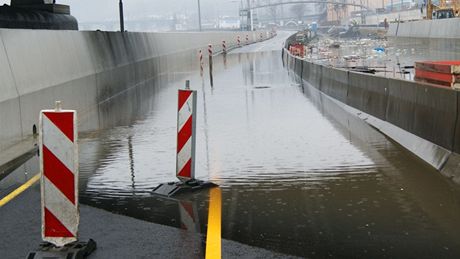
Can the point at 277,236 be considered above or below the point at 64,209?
below

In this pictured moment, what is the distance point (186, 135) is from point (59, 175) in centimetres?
345

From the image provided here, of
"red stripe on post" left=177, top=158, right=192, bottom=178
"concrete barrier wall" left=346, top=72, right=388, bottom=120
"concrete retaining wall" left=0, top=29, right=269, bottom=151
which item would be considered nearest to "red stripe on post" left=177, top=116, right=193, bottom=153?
"red stripe on post" left=177, top=158, right=192, bottom=178

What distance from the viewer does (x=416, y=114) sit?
1309 centimetres

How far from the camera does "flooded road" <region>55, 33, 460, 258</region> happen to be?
769 centimetres

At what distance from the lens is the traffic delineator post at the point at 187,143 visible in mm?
10344

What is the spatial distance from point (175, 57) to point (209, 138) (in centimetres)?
3412

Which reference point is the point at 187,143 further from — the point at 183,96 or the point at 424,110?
the point at 424,110

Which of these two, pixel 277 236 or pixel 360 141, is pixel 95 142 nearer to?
pixel 360 141

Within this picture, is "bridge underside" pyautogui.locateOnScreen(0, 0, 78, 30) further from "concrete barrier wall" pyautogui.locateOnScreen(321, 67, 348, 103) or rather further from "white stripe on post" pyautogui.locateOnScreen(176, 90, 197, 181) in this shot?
"white stripe on post" pyautogui.locateOnScreen(176, 90, 197, 181)

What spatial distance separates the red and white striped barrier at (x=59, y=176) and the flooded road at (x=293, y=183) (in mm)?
1520

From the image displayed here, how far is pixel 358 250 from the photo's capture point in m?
7.16

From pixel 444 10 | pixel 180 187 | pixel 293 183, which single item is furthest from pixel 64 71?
pixel 444 10

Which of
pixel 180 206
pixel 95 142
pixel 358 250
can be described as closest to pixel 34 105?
pixel 95 142

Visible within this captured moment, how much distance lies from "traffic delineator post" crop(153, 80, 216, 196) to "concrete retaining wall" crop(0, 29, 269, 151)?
397cm
